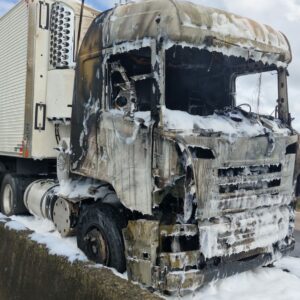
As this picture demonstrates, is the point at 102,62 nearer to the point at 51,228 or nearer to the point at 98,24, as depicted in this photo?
the point at 98,24

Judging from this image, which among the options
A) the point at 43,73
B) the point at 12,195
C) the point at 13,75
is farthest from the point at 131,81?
the point at 12,195

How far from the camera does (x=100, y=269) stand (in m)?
3.72

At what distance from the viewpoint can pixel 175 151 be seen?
3.94 meters

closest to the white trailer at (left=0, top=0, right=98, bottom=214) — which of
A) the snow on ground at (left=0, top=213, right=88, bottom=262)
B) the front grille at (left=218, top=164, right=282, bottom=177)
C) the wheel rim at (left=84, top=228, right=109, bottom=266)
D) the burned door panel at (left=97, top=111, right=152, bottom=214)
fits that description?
the snow on ground at (left=0, top=213, right=88, bottom=262)

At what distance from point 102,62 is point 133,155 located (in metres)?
1.19

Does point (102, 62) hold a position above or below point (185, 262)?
above

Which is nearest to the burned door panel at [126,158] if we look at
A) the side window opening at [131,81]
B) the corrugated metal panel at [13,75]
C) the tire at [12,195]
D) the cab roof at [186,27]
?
the side window opening at [131,81]

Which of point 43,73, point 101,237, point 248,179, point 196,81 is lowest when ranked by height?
point 101,237

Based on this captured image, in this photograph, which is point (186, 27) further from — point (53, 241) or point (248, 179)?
point (53, 241)

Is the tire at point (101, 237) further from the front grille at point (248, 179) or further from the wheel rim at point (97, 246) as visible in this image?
the front grille at point (248, 179)

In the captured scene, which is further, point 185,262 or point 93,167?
point 93,167

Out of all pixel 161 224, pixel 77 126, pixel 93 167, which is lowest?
pixel 161 224

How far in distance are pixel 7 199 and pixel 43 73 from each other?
8.14ft

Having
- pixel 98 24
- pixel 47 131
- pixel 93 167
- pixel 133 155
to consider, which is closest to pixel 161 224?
pixel 133 155
